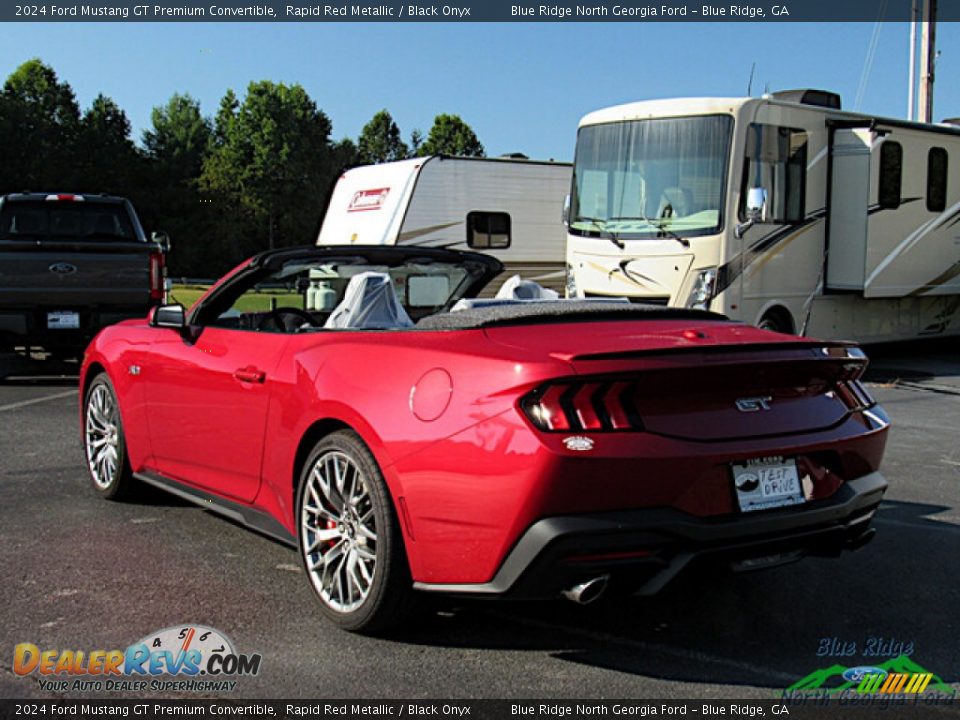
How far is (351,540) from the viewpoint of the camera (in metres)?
4.08

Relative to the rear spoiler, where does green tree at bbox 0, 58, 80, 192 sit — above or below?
above

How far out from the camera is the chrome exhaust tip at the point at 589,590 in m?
3.49

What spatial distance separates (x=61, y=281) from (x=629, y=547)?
10340 mm

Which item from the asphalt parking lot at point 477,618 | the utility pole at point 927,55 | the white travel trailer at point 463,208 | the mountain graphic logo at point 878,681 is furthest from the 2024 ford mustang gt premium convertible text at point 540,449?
the utility pole at point 927,55

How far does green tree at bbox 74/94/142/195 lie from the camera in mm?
72625

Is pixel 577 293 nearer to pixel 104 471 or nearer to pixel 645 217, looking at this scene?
pixel 645 217

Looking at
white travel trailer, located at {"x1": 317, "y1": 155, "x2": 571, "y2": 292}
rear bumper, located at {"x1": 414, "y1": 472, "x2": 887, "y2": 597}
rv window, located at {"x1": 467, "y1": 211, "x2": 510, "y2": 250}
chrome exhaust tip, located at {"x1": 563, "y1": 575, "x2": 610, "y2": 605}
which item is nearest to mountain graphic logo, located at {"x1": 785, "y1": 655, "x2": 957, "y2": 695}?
rear bumper, located at {"x1": 414, "y1": 472, "x2": 887, "y2": 597}

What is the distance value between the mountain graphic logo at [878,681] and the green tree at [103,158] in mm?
72883

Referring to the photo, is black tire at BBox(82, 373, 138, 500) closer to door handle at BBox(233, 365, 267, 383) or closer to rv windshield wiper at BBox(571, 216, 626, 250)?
door handle at BBox(233, 365, 267, 383)

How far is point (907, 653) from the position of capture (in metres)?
3.90

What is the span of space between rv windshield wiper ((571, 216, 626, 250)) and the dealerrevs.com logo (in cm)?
993

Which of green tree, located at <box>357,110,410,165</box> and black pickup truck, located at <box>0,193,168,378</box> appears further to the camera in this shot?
green tree, located at <box>357,110,410,165</box>

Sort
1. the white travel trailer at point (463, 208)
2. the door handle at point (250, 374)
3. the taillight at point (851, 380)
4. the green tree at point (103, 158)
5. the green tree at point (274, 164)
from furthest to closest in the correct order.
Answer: the green tree at point (274, 164) → the green tree at point (103, 158) → the white travel trailer at point (463, 208) → the door handle at point (250, 374) → the taillight at point (851, 380)

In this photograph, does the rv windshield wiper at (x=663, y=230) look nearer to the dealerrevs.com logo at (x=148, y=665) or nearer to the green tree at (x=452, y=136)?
the dealerrevs.com logo at (x=148, y=665)
